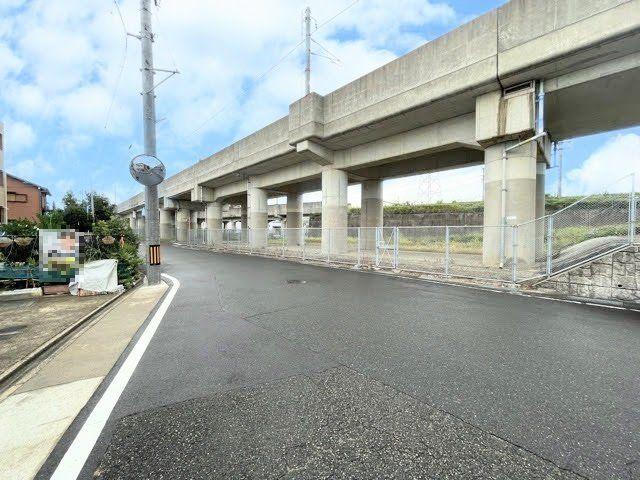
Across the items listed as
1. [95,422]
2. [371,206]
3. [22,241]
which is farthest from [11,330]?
[371,206]

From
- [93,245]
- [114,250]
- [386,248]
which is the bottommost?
[386,248]

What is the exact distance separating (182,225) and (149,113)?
35645mm

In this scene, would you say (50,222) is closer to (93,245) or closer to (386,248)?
(93,245)

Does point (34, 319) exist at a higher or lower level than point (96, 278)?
lower

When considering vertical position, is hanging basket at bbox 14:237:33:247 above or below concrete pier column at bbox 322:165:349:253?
below

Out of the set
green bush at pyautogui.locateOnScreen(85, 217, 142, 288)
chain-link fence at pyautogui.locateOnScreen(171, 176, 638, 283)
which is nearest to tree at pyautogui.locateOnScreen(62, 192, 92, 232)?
green bush at pyautogui.locateOnScreen(85, 217, 142, 288)

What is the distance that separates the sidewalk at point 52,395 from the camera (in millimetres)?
2295

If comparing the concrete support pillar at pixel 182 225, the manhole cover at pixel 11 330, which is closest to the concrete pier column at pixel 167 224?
the concrete support pillar at pixel 182 225

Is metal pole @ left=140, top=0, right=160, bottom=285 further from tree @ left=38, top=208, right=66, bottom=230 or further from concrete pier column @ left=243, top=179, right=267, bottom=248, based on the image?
concrete pier column @ left=243, top=179, right=267, bottom=248

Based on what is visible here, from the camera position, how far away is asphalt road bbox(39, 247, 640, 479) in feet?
7.12

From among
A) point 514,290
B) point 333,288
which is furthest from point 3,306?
point 514,290

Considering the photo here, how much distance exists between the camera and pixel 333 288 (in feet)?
29.5

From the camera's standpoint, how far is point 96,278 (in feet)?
27.0

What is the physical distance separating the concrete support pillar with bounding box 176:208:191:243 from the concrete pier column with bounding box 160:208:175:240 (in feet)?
19.6
